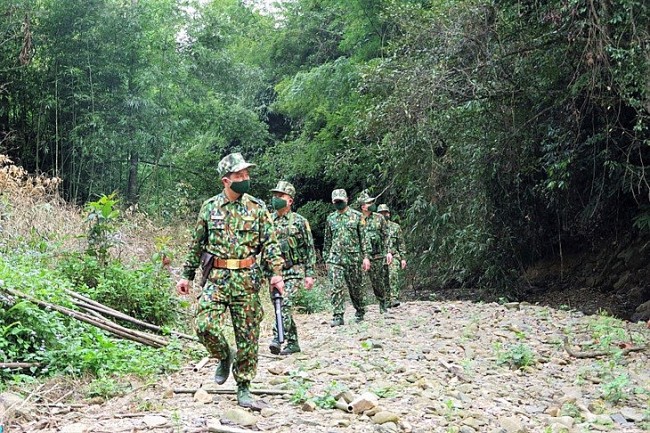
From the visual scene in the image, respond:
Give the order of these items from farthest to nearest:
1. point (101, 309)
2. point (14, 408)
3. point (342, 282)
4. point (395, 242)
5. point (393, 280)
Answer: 1. point (393, 280)
2. point (395, 242)
3. point (342, 282)
4. point (101, 309)
5. point (14, 408)

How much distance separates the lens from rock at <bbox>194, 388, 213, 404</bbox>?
6.10 m

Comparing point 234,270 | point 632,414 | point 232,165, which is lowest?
point 632,414

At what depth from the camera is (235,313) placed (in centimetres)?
588

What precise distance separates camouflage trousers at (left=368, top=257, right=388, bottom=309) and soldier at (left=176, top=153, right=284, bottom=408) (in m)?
6.25

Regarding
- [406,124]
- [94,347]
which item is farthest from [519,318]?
[94,347]

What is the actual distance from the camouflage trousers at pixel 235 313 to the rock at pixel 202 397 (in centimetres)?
42

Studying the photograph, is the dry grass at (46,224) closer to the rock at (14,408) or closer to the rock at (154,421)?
the rock at (14,408)

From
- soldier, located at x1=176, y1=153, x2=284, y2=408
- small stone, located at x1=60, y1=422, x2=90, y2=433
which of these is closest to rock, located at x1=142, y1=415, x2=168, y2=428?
small stone, located at x1=60, y1=422, x2=90, y2=433

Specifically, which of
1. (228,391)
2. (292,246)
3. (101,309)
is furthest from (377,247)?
(228,391)

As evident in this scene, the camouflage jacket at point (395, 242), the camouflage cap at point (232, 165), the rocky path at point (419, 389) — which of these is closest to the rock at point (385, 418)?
the rocky path at point (419, 389)

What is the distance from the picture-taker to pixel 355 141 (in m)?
16.4

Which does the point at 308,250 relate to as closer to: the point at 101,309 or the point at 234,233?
the point at 101,309

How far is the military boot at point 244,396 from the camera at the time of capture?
583 cm

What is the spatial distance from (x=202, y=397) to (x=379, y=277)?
22.0ft
